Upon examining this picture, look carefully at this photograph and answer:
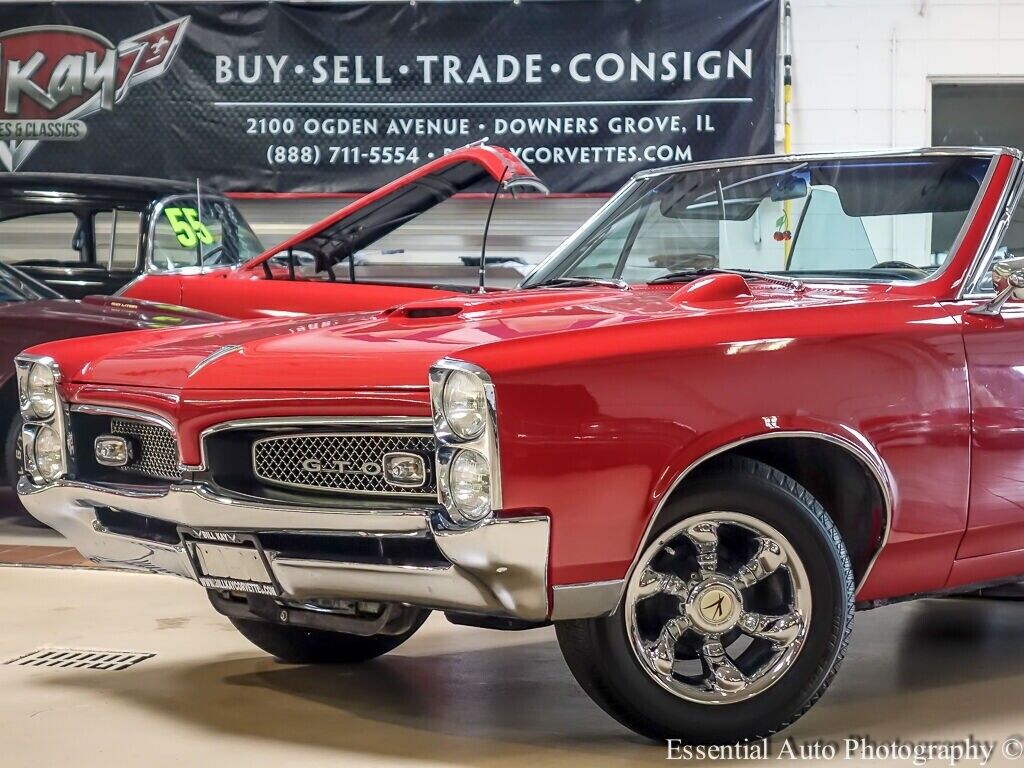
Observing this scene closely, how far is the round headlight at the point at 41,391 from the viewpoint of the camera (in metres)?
3.58

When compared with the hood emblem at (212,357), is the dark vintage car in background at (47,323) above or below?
below

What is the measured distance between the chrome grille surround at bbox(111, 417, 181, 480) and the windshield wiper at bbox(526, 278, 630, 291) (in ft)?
4.22

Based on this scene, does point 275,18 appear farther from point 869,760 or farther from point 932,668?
point 869,760

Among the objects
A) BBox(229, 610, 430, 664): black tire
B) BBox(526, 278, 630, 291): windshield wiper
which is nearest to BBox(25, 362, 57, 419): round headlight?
BBox(229, 610, 430, 664): black tire

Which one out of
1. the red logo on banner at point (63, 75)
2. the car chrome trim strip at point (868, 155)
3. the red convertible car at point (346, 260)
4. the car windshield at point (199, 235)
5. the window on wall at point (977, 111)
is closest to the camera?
the car chrome trim strip at point (868, 155)

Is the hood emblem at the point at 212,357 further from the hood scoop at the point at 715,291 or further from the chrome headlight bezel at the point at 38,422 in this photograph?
the hood scoop at the point at 715,291

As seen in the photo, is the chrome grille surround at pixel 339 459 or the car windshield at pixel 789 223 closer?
the chrome grille surround at pixel 339 459

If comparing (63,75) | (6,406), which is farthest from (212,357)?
(63,75)

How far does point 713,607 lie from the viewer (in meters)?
3.07

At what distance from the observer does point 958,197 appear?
3.85 metres

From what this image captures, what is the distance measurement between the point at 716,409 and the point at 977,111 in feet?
26.8

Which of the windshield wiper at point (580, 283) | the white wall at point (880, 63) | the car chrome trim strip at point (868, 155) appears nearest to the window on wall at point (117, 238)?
the car chrome trim strip at point (868, 155)

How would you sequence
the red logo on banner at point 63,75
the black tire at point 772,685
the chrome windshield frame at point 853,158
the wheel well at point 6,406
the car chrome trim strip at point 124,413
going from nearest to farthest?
1. the black tire at point 772,685
2. the car chrome trim strip at point 124,413
3. the chrome windshield frame at point 853,158
4. the wheel well at point 6,406
5. the red logo on banner at point 63,75

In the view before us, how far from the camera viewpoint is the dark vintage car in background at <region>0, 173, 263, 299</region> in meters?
8.11
